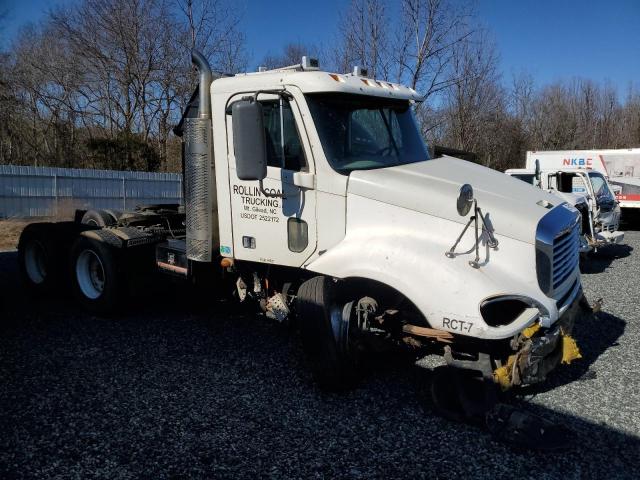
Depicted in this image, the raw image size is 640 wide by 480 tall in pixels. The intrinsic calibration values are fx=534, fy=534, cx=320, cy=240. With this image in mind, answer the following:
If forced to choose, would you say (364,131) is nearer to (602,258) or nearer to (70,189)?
(602,258)

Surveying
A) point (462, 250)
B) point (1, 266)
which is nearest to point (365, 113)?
point (462, 250)

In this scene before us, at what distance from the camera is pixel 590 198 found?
1166 cm

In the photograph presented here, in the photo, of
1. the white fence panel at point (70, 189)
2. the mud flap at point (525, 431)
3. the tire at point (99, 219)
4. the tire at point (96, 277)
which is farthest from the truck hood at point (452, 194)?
the white fence panel at point (70, 189)

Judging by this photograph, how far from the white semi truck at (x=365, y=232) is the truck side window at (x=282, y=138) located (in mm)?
12

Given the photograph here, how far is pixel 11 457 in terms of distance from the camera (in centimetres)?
341

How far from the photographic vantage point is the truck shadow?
1079 centimetres

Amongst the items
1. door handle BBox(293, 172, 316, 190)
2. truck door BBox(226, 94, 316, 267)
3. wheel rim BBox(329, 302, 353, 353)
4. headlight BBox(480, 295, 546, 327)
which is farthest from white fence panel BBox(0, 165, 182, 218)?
headlight BBox(480, 295, 546, 327)

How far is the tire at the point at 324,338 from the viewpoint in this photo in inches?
163

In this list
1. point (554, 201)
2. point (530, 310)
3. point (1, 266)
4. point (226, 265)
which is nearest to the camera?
point (530, 310)

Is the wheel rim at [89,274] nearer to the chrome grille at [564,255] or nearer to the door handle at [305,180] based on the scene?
the door handle at [305,180]

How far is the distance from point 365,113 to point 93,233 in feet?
12.5

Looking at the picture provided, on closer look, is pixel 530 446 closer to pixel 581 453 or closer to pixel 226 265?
pixel 581 453

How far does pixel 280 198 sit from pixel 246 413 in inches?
70.7

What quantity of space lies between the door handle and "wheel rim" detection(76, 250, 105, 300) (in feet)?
11.5
